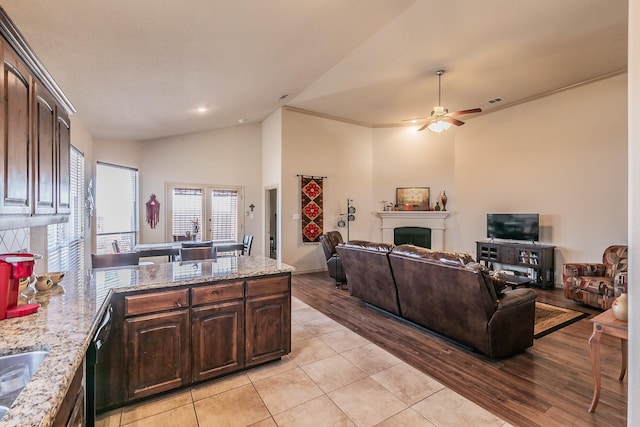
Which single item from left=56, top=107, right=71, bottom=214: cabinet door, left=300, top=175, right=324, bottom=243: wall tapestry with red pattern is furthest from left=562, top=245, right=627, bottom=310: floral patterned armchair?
left=56, top=107, right=71, bottom=214: cabinet door

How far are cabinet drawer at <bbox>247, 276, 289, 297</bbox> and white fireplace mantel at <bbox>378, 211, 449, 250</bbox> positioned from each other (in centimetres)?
535

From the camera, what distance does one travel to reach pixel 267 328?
2.67 metres

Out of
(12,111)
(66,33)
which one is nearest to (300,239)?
(66,33)

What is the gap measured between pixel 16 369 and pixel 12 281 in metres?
0.51

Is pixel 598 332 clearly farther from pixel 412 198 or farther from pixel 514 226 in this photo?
pixel 412 198

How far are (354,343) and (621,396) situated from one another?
7.15 ft

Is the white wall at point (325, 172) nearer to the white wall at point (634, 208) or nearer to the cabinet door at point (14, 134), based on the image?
the cabinet door at point (14, 134)

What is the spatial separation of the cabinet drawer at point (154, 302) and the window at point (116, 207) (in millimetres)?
4399

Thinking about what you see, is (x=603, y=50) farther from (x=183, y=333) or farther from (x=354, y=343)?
(x=183, y=333)

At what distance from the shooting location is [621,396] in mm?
2279

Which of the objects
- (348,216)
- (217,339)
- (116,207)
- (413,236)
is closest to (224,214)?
(116,207)

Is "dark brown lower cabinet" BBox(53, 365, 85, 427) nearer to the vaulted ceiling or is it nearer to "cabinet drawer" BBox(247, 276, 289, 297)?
"cabinet drawer" BBox(247, 276, 289, 297)

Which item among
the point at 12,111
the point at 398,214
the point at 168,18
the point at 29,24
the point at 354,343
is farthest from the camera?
the point at 398,214

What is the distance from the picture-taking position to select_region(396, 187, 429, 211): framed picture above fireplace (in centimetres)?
752
